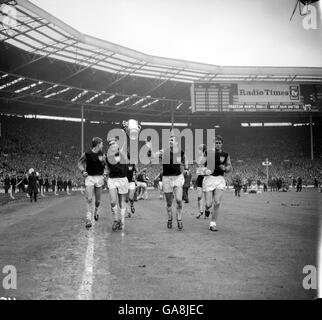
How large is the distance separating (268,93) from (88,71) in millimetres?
18497

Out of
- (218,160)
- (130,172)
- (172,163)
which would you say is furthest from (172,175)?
(130,172)

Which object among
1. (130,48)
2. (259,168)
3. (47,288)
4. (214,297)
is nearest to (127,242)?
(47,288)

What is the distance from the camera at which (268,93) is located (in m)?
39.3

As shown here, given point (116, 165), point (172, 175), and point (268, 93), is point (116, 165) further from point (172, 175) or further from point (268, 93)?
point (268, 93)

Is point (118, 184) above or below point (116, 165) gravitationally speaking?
below

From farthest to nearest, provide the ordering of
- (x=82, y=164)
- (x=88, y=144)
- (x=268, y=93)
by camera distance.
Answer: (x=88, y=144) < (x=268, y=93) < (x=82, y=164)

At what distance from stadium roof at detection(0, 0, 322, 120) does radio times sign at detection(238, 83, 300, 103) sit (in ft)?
6.92

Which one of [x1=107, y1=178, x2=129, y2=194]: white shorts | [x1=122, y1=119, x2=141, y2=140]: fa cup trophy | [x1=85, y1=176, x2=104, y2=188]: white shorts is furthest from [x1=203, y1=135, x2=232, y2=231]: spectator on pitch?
[x1=85, y1=176, x2=104, y2=188]: white shorts

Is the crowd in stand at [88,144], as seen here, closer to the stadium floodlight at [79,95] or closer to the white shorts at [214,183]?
the stadium floodlight at [79,95]

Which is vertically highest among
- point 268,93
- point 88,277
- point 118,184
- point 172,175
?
point 268,93

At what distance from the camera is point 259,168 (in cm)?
5062

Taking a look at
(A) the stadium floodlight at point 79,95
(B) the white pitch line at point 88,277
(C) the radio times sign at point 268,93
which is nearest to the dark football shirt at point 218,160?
(B) the white pitch line at point 88,277

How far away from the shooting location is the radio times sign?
127 ft

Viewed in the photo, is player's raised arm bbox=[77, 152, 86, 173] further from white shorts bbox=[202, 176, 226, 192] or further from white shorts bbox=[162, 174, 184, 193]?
white shorts bbox=[202, 176, 226, 192]
